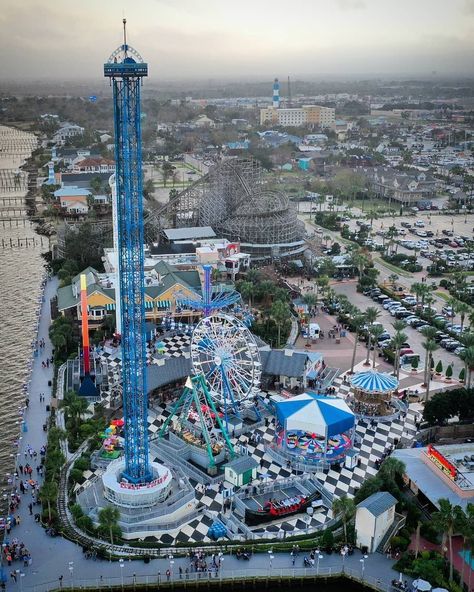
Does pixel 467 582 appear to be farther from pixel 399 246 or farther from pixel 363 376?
pixel 399 246

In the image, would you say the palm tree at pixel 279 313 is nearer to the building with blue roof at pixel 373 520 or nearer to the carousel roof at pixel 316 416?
the carousel roof at pixel 316 416

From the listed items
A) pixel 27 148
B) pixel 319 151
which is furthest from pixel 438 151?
pixel 27 148

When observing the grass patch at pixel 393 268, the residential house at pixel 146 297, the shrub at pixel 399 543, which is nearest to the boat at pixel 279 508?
the shrub at pixel 399 543

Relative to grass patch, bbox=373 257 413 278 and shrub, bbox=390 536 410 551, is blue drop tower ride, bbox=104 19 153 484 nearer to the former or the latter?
shrub, bbox=390 536 410 551

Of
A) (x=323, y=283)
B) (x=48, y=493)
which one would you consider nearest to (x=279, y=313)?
(x=323, y=283)

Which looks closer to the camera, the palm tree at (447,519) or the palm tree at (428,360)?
the palm tree at (447,519)

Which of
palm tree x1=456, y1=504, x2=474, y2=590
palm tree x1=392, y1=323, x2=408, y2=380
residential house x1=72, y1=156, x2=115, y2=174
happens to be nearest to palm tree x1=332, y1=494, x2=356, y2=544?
palm tree x1=456, y1=504, x2=474, y2=590

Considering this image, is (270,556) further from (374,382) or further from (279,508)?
(374,382)
